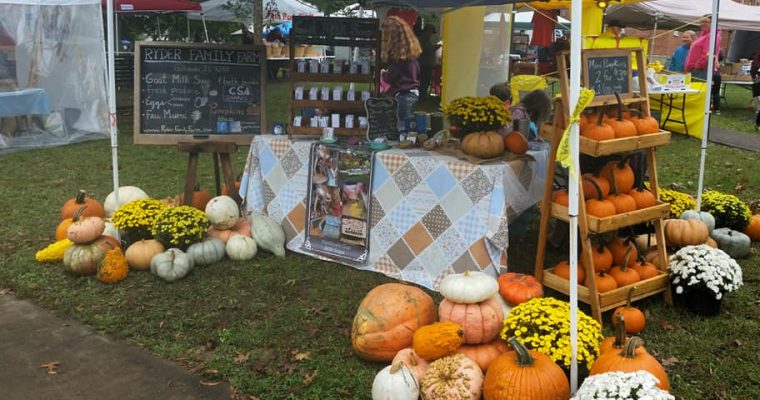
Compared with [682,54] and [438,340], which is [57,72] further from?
[682,54]

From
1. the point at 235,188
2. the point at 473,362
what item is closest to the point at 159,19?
the point at 235,188

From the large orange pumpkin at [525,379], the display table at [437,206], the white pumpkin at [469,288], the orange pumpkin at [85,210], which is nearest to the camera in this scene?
the large orange pumpkin at [525,379]

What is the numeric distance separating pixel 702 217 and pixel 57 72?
32.6ft

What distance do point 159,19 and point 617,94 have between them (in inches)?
770

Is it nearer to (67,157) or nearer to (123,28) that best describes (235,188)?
(67,157)

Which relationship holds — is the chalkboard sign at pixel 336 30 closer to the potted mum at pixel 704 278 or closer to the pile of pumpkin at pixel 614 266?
the pile of pumpkin at pixel 614 266

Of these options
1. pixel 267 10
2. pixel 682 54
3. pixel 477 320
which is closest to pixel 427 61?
pixel 682 54

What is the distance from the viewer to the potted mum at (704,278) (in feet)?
13.8

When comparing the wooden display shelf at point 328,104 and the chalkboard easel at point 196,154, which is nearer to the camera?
the wooden display shelf at point 328,104

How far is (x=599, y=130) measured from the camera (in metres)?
4.00

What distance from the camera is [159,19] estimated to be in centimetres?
2112

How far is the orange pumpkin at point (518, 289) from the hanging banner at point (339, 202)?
1392mm

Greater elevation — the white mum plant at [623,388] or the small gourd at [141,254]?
the white mum plant at [623,388]

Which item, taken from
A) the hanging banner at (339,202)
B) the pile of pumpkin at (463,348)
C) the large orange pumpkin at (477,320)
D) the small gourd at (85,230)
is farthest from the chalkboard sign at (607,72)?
the small gourd at (85,230)
